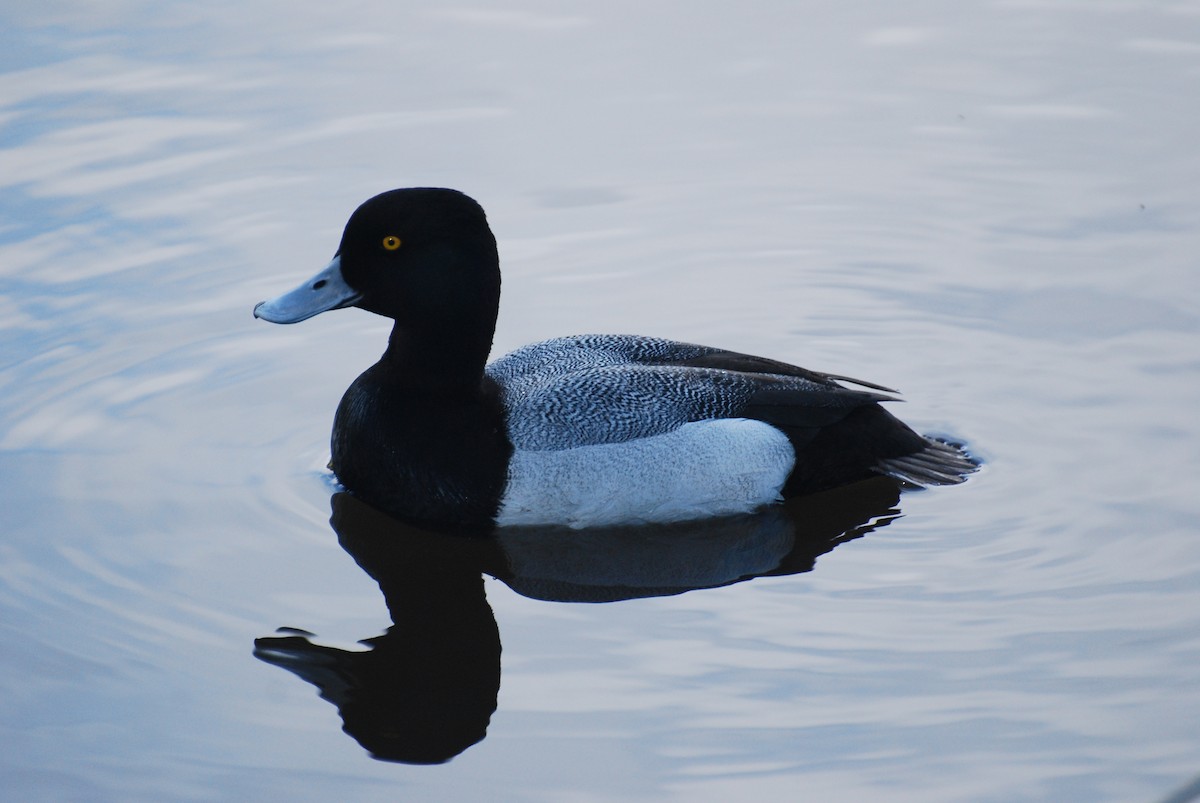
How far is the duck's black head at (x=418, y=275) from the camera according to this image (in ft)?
23.1

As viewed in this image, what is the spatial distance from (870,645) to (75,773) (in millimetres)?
2900

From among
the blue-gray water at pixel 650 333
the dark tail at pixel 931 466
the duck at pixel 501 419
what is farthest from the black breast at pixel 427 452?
the dark tail at pixel 931 466

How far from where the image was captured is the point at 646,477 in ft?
22.9

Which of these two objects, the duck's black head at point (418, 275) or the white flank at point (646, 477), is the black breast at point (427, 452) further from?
the duck's black head at point (418, 275)

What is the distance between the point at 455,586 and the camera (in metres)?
6.74

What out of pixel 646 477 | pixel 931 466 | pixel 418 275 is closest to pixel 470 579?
pixel 646 477

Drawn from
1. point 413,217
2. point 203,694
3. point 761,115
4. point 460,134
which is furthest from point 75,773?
point 761,115

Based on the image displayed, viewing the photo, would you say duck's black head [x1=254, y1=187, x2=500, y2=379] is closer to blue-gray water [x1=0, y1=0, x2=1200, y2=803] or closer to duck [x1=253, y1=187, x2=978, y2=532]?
duck [x1=253, y1=187, x2=978, y2=532]

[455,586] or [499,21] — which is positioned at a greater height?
[499,21]

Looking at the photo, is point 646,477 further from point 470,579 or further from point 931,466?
point 931,466

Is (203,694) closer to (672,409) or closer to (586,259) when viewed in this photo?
(672,409)

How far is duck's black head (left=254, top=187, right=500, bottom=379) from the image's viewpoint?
704 centimetres

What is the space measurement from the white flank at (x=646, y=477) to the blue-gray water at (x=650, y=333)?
0.46 m

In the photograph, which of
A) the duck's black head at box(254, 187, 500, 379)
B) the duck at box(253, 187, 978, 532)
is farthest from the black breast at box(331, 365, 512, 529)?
the duck's black head at box(254, 187, 500, 379)
